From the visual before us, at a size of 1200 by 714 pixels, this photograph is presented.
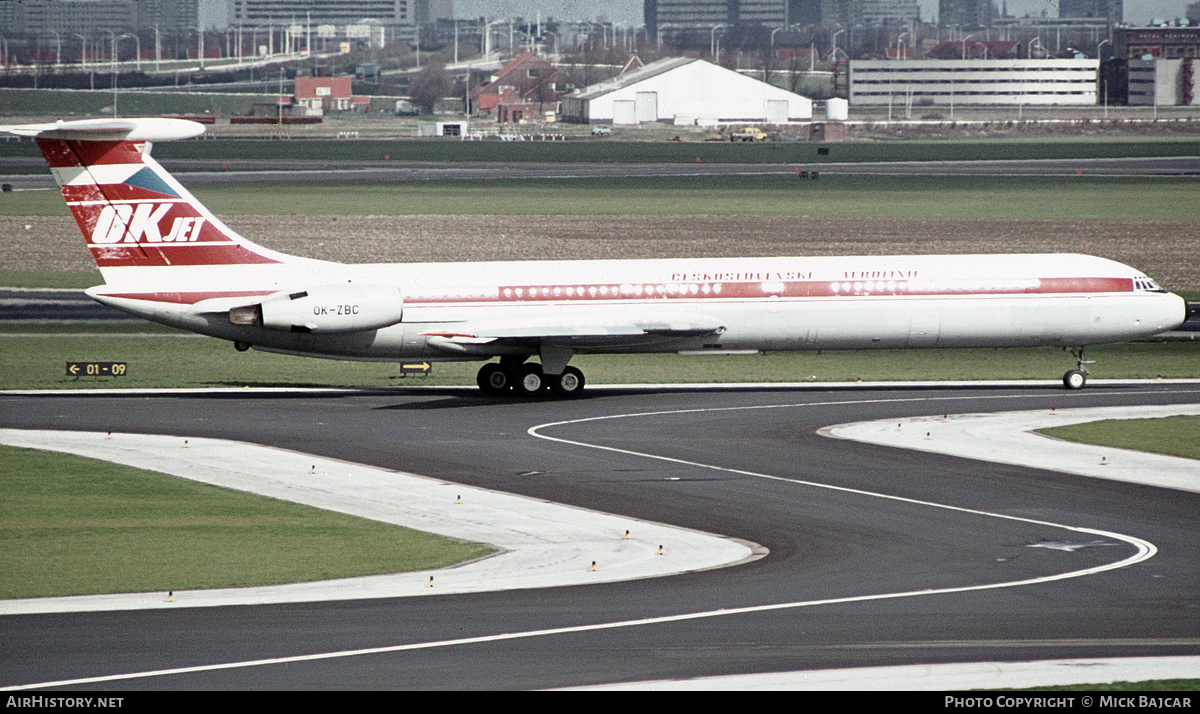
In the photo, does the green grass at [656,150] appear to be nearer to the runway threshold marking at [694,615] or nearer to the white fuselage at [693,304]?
the white fuselage at [693,304]

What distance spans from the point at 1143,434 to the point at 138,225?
2802 centimetres

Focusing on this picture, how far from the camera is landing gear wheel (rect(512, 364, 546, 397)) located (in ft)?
140

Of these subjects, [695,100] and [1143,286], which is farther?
[695,100]

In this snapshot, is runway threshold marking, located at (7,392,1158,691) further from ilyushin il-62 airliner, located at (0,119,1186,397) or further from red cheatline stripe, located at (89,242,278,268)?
red cheatline stripe, located at (89,242,278,268)

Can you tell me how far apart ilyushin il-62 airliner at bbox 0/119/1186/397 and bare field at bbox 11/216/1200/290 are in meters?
27.1

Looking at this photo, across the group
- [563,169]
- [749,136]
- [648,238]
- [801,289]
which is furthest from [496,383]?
[749,136]

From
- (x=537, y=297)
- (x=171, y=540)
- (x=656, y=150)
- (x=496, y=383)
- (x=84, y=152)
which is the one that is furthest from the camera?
(x=656, y=150)

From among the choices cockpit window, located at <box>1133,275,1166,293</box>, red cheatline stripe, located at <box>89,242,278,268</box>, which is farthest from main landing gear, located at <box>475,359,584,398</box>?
cockpit window, located at <box>1133,275,1166,293</box>

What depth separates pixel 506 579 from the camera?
70.8 feet

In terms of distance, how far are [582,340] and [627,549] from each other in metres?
18.2

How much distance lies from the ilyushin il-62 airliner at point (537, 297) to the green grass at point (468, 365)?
132 inches

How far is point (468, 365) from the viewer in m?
50.6

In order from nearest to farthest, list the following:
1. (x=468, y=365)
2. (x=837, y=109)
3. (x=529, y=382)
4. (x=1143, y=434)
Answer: (x=1143, y=434), (x=529, y=382), (x=468, y=365), (x=837, y=109)

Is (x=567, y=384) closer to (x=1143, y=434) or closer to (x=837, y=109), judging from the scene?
(x=1143, y=434)
